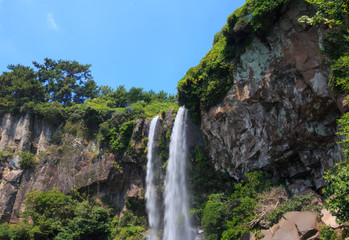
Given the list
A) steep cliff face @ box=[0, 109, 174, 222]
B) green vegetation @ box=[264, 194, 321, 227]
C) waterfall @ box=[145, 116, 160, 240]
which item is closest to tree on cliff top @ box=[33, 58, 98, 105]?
steep cliff face @ box=[0, 109, 174, 222]

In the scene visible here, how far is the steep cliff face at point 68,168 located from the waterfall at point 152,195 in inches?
30.9

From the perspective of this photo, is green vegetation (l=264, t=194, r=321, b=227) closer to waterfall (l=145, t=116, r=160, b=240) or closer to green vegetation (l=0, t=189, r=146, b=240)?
waterfall (l=145, t=116, r=160, b=240)

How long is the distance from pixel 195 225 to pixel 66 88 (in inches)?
1024

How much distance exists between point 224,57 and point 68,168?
1845 centimetres

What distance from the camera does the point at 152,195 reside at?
71.0 ft

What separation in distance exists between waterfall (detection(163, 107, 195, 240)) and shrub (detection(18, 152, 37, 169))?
49.6ft

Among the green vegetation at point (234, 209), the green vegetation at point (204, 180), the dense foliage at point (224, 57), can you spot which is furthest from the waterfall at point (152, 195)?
the green vegetation at point (234, 209)

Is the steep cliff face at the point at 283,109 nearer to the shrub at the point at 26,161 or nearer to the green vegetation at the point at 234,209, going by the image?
the green vegetation at the point at 234,209

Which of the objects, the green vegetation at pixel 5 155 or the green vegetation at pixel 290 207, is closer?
the green vegetation at pixel 290 207

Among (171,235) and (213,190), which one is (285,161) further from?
(171,235)

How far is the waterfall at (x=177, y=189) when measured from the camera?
18.5 metres

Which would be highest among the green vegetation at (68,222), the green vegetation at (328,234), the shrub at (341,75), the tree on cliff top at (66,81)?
the tree on cliff top at (66,81)

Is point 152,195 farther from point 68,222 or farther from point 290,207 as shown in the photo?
point 290,207

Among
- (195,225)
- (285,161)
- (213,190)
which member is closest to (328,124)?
(285,161)
